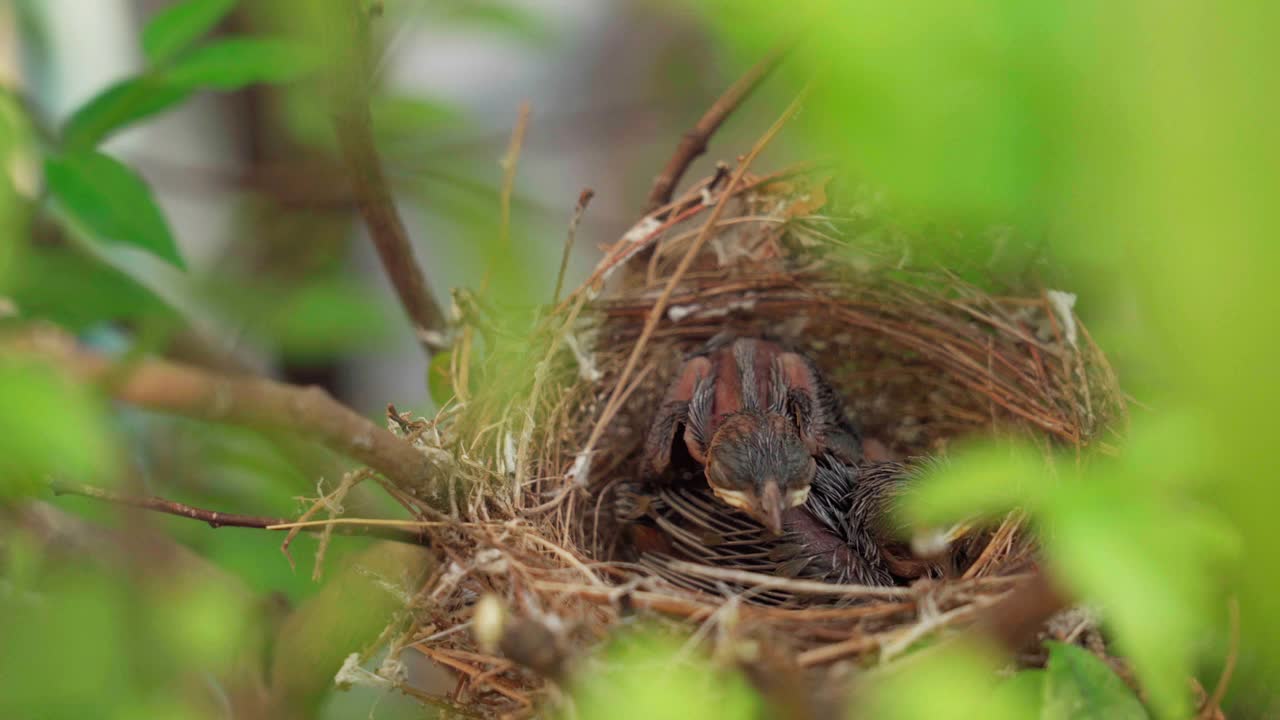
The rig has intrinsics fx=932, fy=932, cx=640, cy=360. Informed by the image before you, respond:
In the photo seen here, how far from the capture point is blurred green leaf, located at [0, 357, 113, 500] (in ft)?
1.52

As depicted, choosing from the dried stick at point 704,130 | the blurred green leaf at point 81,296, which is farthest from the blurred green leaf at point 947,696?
the blurred green leaf at point 81,296

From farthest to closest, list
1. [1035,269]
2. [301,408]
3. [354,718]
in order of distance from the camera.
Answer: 1. [354,718]
2. [1035,269]
3. [301,408]

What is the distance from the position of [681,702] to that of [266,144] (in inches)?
95.0

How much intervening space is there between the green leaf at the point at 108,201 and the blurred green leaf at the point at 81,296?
86 mm

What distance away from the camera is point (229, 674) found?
34.9 inches

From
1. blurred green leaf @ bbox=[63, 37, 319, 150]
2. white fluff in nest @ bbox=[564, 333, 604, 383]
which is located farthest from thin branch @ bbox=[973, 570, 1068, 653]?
blurred green leaf @ bbox=[63, 37, 319, 150]

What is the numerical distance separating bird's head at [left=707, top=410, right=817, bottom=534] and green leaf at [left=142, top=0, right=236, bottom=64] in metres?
0.80

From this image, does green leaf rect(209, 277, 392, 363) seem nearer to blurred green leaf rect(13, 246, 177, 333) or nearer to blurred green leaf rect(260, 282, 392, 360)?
blurred green leaf rect(260, 282, 392, 360)

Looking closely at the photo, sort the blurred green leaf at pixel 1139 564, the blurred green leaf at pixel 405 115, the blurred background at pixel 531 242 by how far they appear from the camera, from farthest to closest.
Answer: the blurred green leaf at pixel 405 115, the blurred green leaf at pixel 1139 564, the blurred background at pixel 531 242

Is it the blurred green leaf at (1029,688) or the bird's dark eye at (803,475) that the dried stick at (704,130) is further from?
the blurred green leaf at (1029,688)

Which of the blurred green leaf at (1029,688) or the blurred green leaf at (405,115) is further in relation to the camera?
the blurred green leaf at (405,115)

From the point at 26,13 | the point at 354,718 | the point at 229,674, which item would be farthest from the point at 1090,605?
the point at 26,13

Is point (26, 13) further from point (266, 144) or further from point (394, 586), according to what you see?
point (394, 586)

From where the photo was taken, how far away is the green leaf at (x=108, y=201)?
0.98m
